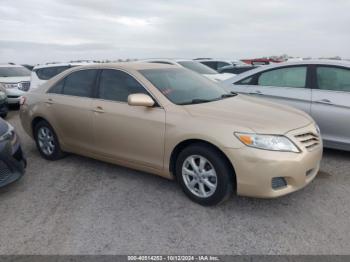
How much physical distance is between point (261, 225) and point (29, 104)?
4.12m

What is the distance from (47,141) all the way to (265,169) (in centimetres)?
361

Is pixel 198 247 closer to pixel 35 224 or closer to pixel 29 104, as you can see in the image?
pixel 35 224

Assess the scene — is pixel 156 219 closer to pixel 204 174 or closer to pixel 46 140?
pixel 204 174

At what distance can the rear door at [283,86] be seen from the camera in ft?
17.3

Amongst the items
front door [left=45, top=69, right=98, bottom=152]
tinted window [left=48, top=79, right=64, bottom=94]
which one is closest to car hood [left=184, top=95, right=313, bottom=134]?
front door [left=45, top=69, right=98, bottom=152]

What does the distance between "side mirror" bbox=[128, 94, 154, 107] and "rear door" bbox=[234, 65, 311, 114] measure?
2568 millimetres

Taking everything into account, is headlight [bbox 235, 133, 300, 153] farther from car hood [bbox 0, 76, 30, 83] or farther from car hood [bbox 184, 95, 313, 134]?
car hood [bbox 0, 76, 30, 83]

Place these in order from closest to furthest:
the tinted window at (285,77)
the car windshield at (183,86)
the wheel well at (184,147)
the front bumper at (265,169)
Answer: the front bumper at (265,169)
the wheel well at (184,147)
the car windshield at (183,86)
the tinted window at (285,77)

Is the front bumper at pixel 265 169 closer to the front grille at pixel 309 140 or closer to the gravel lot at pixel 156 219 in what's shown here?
the front grille at pixel 309 140

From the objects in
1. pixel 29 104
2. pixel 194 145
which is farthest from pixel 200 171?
pixel 29 104

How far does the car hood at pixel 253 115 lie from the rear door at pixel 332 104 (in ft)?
3.80

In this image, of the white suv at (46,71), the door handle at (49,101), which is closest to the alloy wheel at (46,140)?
the door handle at (49,101)

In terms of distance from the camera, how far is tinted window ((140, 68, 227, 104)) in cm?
408

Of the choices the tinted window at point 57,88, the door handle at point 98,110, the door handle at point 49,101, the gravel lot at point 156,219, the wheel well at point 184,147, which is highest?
the tinted window at point 57,88
